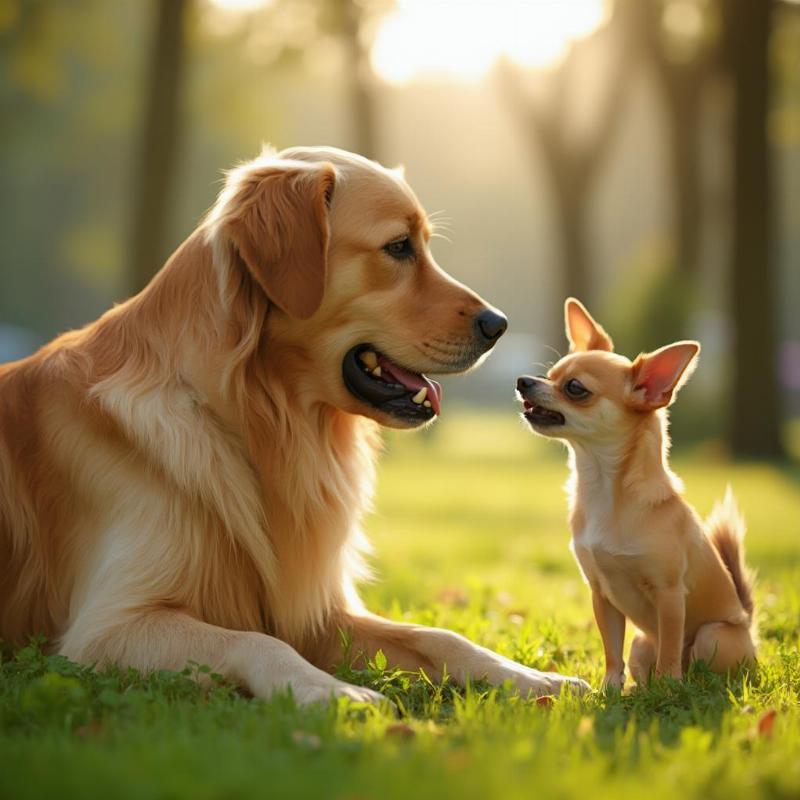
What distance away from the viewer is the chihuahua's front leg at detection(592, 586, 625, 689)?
432 cm

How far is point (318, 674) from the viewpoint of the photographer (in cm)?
353

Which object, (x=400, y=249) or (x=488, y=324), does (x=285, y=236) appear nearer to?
(x=400, y=249)

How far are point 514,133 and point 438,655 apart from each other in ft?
102

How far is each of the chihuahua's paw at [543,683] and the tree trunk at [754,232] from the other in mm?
14259

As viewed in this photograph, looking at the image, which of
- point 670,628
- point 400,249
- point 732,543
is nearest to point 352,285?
point 400,249

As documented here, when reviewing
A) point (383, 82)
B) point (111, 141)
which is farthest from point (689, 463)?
point (111, 141)

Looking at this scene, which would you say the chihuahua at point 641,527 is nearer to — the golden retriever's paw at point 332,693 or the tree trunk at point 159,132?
the golden retriever's paw at point 332,693

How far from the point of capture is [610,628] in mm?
4398

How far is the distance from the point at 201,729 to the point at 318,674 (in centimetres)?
56

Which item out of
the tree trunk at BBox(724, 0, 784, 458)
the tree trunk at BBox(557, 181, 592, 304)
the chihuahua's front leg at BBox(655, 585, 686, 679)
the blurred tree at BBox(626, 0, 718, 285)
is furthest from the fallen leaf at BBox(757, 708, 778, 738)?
the blurred tree at BBox(626, 0, 718, 285)

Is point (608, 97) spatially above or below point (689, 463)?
above

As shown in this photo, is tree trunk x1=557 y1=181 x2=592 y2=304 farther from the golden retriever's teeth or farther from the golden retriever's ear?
the golden retriever's ear

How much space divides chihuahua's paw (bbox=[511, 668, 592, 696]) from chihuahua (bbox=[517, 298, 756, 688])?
0.56ft

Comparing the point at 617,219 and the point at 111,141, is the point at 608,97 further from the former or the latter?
the point at 617,219
